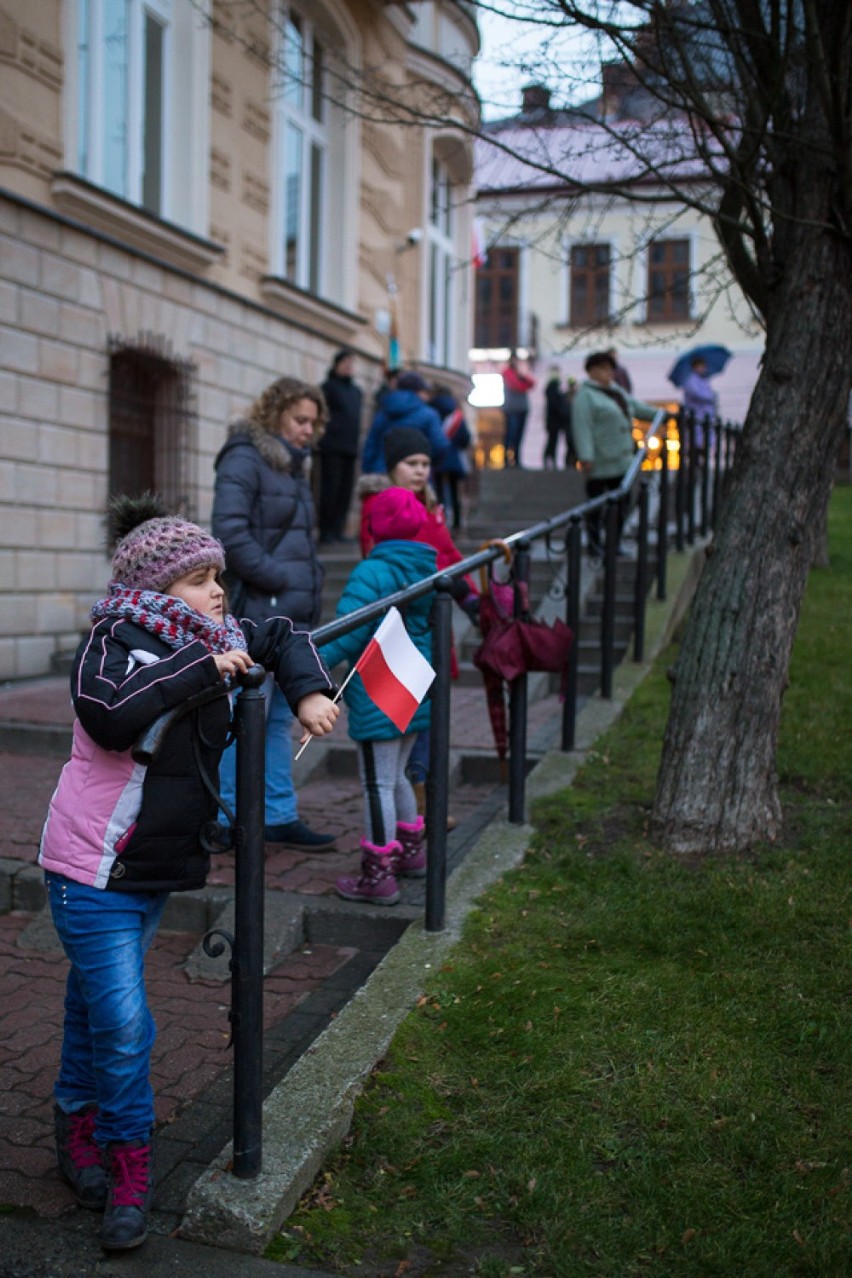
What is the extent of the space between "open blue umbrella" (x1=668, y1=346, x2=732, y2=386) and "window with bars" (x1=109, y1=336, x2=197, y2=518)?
16.6 ft

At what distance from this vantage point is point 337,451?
12.4m

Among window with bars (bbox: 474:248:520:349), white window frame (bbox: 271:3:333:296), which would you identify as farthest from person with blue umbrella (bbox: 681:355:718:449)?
window with bars (bbox: 474:248:520:349)

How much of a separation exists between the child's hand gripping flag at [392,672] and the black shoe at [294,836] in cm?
156

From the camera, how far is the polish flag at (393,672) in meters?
3.47

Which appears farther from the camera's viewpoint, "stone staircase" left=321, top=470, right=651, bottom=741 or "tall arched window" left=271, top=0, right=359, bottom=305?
"tall arched window" left=271, top=0, right=359, bottom=305

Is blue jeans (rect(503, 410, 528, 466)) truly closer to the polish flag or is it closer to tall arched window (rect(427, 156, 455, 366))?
tall arched window (rect(427, 156, 455, 366))

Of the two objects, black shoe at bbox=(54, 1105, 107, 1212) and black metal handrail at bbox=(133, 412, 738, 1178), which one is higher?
black metal handrail at bbox=(133, 412, 738, 1178)

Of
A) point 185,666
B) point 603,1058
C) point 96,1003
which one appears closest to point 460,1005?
point 603,1058

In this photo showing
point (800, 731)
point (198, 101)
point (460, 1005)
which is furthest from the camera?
point (198, 101)

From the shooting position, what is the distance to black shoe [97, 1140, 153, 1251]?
2.48 metres

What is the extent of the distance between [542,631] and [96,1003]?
9.06 ft

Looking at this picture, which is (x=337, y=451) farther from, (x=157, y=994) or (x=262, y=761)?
(x=262, y=761)

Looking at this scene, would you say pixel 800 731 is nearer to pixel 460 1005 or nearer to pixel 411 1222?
pixel 460 1005

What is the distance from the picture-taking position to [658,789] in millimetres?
4719
